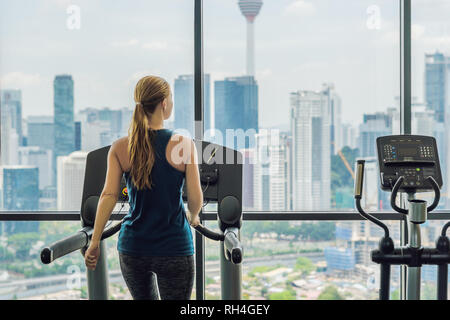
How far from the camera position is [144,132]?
209cm

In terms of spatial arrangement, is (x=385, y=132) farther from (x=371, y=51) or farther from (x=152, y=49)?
(x=152, y=49)

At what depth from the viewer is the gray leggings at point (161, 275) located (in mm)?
2119

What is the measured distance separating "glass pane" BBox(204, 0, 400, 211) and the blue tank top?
52.9 inches

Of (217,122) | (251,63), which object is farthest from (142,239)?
(251,63)

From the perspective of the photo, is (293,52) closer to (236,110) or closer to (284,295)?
(236,110)

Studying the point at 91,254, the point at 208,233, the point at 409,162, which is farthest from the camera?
the point at 409,162

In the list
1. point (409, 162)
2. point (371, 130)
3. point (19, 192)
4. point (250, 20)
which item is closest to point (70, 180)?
point (19, 192)

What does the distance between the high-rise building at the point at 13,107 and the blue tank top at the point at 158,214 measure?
5.76ft

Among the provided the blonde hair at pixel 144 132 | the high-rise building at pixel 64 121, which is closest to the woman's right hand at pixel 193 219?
the blonde hair at pixel 144 132

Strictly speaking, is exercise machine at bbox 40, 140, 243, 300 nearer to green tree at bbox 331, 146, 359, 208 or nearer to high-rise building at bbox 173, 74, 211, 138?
high-rise building at bbox 173, 74, 211, 138

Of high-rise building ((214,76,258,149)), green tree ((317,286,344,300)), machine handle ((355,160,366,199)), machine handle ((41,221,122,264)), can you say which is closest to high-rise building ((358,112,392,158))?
high-rise building ((214,76,258,149))

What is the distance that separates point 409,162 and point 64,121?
2.34m

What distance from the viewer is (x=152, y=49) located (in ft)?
11.4

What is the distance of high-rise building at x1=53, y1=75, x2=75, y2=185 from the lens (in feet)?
11.4
